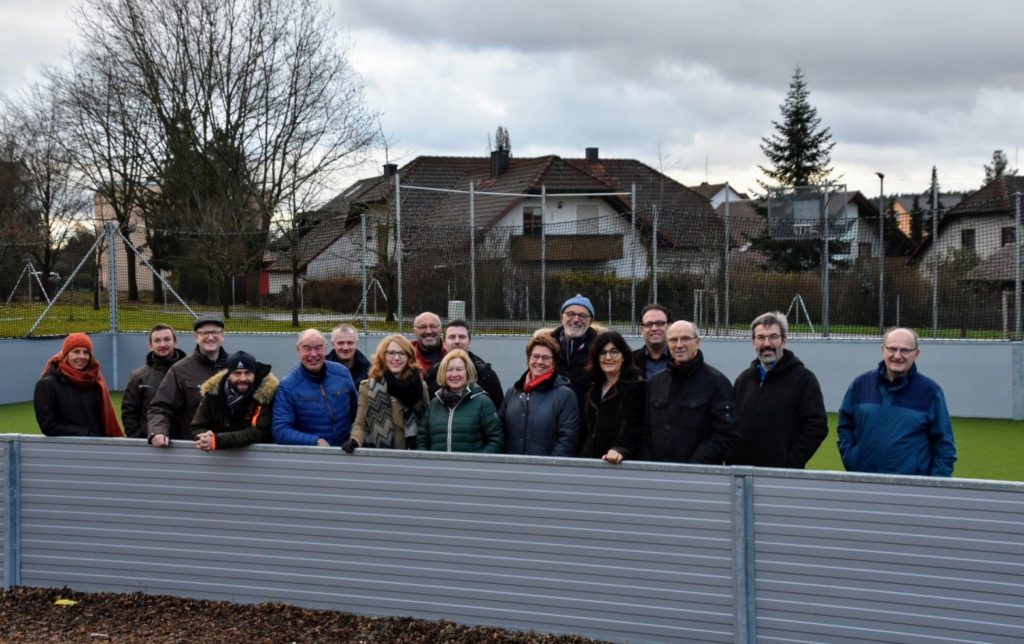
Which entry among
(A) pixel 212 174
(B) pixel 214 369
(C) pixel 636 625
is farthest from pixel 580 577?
(A) pixel 212 174

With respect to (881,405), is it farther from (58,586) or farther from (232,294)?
(232,294)

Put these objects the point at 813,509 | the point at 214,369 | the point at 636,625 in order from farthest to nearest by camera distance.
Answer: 1. the point at 214,369
2. the point at 636,625
3. the point at 813,509

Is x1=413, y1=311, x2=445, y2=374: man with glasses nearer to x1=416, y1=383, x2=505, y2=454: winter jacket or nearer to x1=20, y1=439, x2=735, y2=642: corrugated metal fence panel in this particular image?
x1=416, y1=383, x2=505, y2=454: winter jacket

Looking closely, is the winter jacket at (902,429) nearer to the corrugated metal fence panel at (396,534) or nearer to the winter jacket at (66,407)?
the corrugated metal fence panel at (396,534)

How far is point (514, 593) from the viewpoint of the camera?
4871 mm

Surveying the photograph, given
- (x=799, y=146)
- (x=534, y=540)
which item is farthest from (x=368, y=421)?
(x=799, y=146)

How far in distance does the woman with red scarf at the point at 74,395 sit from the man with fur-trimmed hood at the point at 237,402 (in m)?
1.00

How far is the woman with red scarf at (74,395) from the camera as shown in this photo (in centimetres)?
631

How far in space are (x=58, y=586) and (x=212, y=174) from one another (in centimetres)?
2529

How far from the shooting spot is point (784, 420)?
5.51 meters

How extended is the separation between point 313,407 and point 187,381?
92 centimetres

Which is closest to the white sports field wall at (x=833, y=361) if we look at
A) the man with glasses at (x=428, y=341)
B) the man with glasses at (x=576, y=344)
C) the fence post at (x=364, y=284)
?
the fence post at (x=364, y=284)

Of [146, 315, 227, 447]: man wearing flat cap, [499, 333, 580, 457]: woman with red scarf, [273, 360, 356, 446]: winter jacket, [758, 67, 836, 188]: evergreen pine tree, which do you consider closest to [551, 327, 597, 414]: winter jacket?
[499, 333, 580, 457]: woman with red scarf

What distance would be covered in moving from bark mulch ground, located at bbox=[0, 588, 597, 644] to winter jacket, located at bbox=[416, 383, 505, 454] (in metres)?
0.88
